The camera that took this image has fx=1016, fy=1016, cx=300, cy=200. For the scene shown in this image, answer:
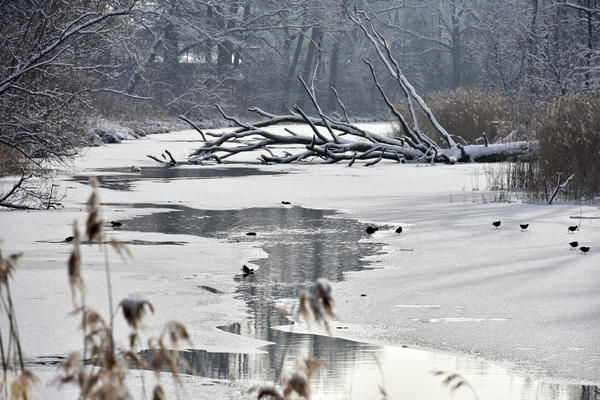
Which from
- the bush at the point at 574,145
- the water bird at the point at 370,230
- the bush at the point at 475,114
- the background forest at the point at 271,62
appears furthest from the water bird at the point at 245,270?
the bush at the point at 475,114

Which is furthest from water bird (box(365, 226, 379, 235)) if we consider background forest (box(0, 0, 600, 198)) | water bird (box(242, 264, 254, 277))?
background forest (box(0, 0, 600, 198))

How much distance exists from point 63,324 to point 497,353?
2140 millimetres

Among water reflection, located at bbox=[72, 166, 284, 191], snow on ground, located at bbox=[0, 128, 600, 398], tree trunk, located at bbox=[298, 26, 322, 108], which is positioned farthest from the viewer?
tree trunk, located at bbox=[298, 26, 322, 108]

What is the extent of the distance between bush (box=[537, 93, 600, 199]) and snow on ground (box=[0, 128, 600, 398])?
1.16m

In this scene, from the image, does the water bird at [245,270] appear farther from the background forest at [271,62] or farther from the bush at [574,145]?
the bush at [574,145]

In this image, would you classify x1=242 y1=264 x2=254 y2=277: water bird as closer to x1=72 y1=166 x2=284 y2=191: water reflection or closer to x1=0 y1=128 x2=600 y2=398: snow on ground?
x1=0 y1=128 x2=600 y2=398: snow on ground

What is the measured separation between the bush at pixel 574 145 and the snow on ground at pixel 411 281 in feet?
3.82

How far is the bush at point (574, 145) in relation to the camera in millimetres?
12523

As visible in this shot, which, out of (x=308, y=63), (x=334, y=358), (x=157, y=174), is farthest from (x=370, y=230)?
(x=308, y=63)

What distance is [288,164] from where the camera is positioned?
1998 centimetres

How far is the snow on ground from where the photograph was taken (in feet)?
16.2

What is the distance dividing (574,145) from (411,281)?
268 inches

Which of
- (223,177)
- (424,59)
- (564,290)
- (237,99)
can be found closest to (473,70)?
(424,59)

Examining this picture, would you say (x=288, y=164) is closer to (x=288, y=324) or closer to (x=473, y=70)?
(x=288, y=324)
